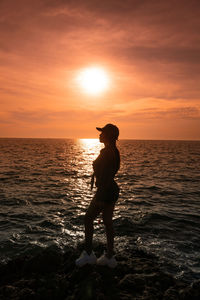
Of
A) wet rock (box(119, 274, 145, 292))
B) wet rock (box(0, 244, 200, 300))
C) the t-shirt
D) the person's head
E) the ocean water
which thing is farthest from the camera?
the ocean water

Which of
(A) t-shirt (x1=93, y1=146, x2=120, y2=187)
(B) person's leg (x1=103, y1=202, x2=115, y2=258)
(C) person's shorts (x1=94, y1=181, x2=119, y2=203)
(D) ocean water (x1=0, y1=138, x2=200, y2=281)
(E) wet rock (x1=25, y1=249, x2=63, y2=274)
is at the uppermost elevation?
(A) t-shirt (x1=93, y1=146, x2=120, y2=187)

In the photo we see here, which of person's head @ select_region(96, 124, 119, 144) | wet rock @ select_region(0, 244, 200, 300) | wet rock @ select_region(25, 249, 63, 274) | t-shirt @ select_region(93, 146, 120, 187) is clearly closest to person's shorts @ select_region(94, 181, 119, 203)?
t-shirt @ select_region(93, 146, 120, 187)

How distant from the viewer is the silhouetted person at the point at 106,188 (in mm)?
4242

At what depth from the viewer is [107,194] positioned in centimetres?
432

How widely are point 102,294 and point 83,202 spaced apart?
7755 millimetres

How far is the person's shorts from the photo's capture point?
14.0 ft

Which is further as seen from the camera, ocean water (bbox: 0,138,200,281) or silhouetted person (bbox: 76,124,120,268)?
ocean water (bbox: 0,138,200,281)

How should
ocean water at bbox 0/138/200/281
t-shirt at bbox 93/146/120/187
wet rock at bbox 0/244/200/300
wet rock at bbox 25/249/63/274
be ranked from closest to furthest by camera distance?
wet rock at bbox 0/244/200/300, t-shirt at bbox 93/146/120/187, wet rock at bbox 25/249/63/274, ocean water at bbox 0/138/200/281

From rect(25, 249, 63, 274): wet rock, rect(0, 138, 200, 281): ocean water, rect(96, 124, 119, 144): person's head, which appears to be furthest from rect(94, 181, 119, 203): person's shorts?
rect(25, 249, 63, 274): wet rock

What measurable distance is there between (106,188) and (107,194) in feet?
0.49

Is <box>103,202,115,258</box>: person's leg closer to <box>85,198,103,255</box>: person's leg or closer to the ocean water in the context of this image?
<box>85,198,103,255</box>: person's leg

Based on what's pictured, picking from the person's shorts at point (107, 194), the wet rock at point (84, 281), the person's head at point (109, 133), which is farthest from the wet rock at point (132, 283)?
the person's head at point (109, 133)

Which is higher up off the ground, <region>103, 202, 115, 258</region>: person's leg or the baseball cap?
the baseball cap

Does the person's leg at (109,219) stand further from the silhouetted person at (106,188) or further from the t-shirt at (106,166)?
the t-shirt at (106,166)
